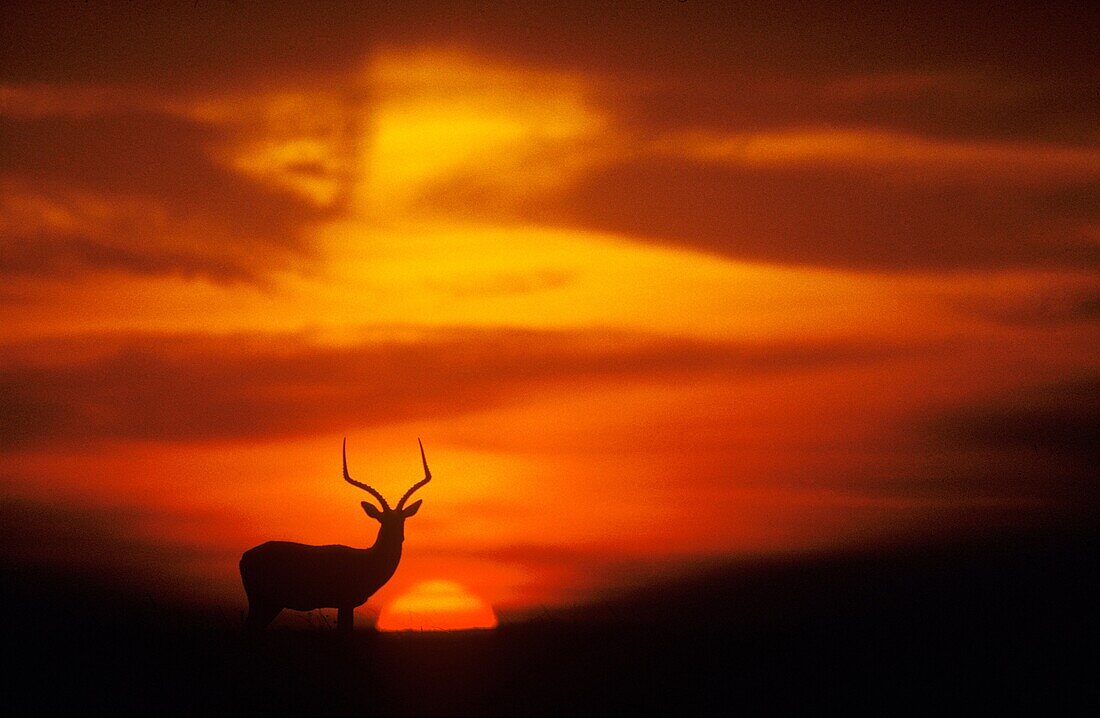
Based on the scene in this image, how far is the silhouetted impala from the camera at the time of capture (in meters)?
27.0

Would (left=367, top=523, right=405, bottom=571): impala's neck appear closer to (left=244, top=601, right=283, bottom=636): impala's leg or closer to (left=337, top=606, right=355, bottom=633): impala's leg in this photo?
(left=337, top=606, right=355, bottom=633): impala's leg

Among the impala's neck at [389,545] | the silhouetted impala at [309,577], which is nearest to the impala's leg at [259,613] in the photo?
the silhouetted impala at [309,577]

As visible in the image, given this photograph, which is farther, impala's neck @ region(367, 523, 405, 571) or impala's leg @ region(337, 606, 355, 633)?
impala's neck @ region(367, 523, 405, 571)

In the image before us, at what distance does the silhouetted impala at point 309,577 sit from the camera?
26953 millimetres

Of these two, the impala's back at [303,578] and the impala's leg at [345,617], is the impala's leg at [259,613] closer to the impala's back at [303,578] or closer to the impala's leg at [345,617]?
the impala's back at [303,578]

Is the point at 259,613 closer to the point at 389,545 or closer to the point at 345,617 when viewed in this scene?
the point at 345,617

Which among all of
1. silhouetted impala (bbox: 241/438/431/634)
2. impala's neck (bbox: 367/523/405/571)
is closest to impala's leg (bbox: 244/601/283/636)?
silhouetted impala (bbox: 241/438/431/634)

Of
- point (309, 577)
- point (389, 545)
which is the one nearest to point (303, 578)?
point (309, 577)

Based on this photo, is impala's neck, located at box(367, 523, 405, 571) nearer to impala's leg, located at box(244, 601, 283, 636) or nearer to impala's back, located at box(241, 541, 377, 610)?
impala's back, located at box(241, 541, 377, 610)

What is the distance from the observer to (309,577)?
27.0m

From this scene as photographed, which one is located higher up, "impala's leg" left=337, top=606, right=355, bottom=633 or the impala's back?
the impala's back

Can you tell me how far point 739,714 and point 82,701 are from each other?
8366 millimetres

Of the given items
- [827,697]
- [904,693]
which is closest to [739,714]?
[827,697]

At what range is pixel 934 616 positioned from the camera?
29.1m
